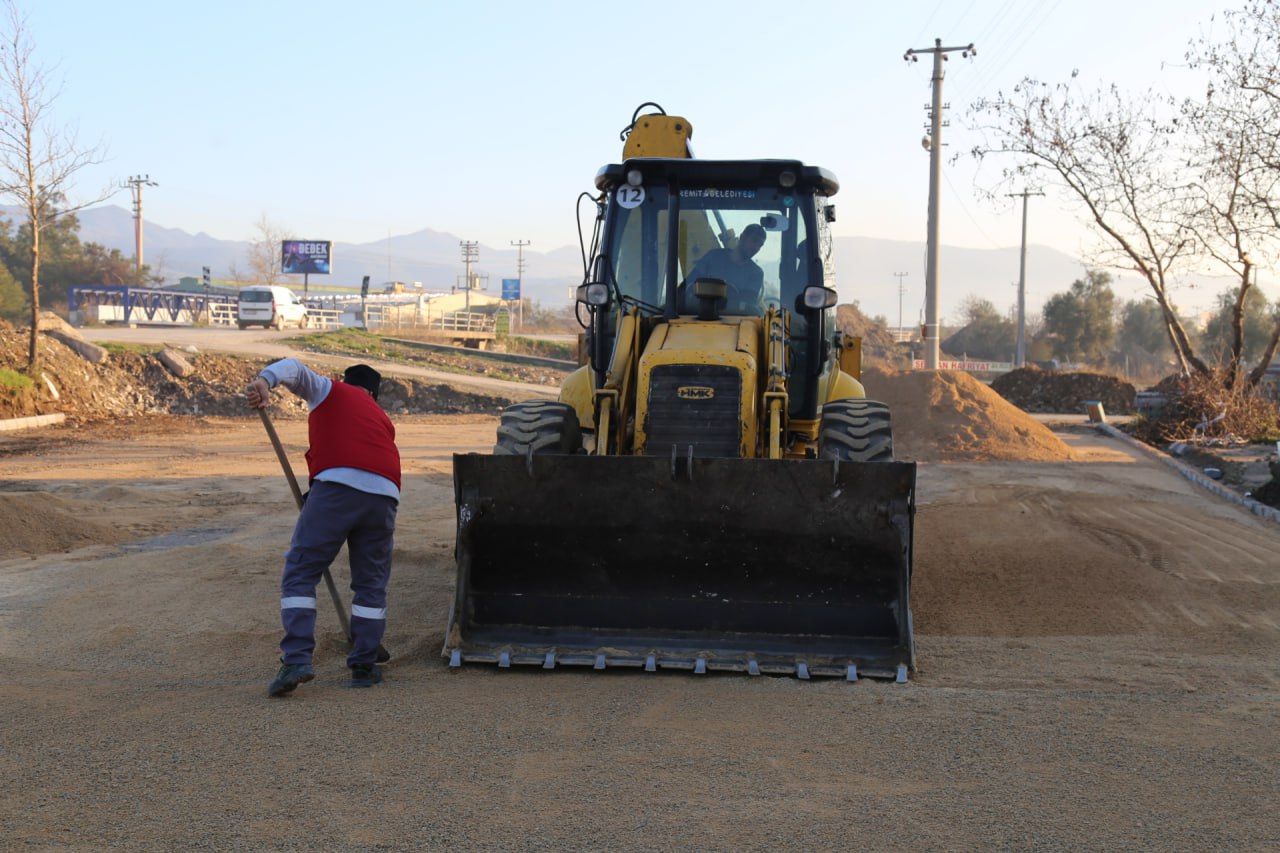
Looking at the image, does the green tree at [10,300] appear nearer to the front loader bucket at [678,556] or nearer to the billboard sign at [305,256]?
the billboard sign at [305,256]

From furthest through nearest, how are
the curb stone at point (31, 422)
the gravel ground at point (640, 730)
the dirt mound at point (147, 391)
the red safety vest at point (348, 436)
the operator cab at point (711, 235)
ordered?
the dirt mound at point (147, 391) < the curb stone at point (31, 422) < the operator cab at point (711, 235) < the red safety vest at point (348, 436) < the gravel ground at point (640, 730)

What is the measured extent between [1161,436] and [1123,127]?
6.20m

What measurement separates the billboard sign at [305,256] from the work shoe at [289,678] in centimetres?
8631

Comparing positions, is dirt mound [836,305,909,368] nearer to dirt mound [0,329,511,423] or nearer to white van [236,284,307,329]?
white van [236,284,307,329]

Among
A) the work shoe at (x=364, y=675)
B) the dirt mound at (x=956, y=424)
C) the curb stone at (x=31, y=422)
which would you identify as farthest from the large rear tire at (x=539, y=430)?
the curb stone at (x=31, y=422)

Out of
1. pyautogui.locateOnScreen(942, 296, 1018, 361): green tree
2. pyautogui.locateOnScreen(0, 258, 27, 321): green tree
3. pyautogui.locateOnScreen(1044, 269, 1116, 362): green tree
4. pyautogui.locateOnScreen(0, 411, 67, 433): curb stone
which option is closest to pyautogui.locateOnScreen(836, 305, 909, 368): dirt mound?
pyautogui.locateOnScreen(1044, 269, 1116, 362): green tree

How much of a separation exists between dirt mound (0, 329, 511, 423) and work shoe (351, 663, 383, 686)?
1536cm

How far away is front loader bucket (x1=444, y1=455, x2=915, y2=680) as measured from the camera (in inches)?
241

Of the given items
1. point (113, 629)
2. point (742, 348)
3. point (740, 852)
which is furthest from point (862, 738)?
point (113, 629)

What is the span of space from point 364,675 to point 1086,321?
214 ft

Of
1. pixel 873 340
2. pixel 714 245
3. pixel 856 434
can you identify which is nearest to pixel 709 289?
pixel 714 245

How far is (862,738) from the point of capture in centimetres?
490

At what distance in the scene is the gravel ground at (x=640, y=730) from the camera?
3994mm

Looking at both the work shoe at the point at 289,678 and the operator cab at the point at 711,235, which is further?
the operator cab at the point at 711,235
